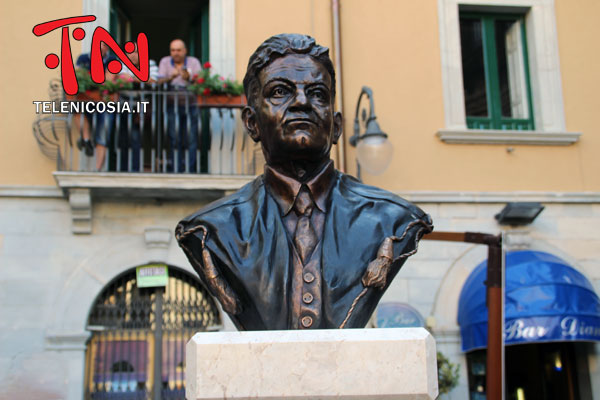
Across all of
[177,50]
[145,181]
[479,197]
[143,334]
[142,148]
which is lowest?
[143,334]

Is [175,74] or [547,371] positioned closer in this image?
[175,74]

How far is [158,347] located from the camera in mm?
8047

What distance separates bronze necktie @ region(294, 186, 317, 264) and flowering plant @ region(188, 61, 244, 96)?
5.58 meters

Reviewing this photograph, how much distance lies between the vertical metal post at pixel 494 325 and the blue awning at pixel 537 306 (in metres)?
1.57

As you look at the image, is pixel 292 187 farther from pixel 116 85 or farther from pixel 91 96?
pixel 91 96

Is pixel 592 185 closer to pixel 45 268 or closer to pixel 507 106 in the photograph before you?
pixel 507 106

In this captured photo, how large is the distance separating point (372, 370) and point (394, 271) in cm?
67

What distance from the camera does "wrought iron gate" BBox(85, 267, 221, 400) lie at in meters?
7.95

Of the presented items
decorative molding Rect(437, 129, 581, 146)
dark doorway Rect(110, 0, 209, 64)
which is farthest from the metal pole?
dark doorway Rect(110, 0, 209, 64)

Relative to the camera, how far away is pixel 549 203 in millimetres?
8773

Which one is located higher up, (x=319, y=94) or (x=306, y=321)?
(x=319, y=94)

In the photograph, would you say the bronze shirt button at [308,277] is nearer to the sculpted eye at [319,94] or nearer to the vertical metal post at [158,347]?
the sculpted eye at [319,94]

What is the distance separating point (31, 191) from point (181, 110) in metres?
1.86

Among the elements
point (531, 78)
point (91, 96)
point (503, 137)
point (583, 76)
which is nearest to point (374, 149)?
point (503, 137)
